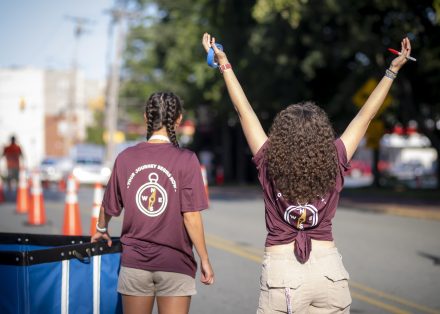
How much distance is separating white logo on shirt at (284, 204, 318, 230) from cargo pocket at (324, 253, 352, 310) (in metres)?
0.19

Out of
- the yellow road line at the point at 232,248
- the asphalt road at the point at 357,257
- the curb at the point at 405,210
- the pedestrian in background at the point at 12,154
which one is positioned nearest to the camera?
the asphalt road at the point at 357,257

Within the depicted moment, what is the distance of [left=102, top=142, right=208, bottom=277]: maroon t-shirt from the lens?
356cm

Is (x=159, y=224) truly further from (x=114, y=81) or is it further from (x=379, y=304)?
(x=114, y=81)

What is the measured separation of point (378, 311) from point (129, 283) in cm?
366

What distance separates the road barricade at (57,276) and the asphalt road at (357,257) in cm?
262

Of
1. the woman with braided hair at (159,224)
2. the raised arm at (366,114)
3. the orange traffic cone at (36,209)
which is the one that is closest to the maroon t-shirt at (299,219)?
the raised arm at (366,114)

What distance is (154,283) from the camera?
11.9 feet

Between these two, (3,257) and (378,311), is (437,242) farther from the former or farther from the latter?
(3,257)

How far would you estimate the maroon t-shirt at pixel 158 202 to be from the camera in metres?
3.56

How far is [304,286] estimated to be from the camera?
3180mm

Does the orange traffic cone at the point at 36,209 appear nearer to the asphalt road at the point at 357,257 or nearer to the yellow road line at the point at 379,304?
the asphalt road at the point at 357,257

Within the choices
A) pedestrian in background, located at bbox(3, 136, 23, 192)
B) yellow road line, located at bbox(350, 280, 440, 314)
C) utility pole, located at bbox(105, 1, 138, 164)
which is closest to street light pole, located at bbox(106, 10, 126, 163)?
utility pole, located at bbox(105, 1, 138, 164)

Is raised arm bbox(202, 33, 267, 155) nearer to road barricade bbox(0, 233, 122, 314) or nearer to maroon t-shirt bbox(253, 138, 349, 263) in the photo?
maroon t-shirt bbox(253, 138, 349, 263)

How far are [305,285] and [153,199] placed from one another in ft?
3.01
